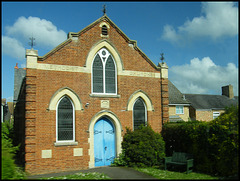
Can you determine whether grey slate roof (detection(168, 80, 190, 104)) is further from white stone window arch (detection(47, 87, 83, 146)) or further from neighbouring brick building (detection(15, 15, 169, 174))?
white stone window arch (detection(47, 87, 83, 146))

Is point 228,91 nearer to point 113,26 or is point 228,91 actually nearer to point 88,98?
point 113,26

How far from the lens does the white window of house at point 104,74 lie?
14812 mm

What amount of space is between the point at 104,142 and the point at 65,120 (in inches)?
111

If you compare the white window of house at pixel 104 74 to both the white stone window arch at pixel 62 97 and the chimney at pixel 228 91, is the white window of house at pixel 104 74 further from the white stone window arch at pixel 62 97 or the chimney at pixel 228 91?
the chimney at pixel 228 91

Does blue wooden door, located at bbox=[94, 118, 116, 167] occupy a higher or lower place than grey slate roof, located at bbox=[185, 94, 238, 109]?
lower

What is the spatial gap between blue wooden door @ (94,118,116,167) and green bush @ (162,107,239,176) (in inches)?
162

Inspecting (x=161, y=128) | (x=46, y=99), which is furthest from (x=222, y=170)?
(x=46, y=99)

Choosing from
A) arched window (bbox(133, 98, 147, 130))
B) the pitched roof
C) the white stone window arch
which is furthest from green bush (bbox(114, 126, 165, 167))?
the pitched roof

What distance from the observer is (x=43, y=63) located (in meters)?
13.5

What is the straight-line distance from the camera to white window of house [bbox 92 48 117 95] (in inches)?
583

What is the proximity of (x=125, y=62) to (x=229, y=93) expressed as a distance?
35.9m

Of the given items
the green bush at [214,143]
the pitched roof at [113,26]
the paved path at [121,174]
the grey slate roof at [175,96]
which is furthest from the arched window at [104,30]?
the grey slate roof at [175,96]

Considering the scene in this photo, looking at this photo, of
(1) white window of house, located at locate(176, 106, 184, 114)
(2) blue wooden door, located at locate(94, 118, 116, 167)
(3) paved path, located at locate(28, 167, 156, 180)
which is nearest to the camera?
(3) paved path, located at locate(28, 167, 156, 180)

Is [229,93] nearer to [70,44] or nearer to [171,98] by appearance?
[171,98]
